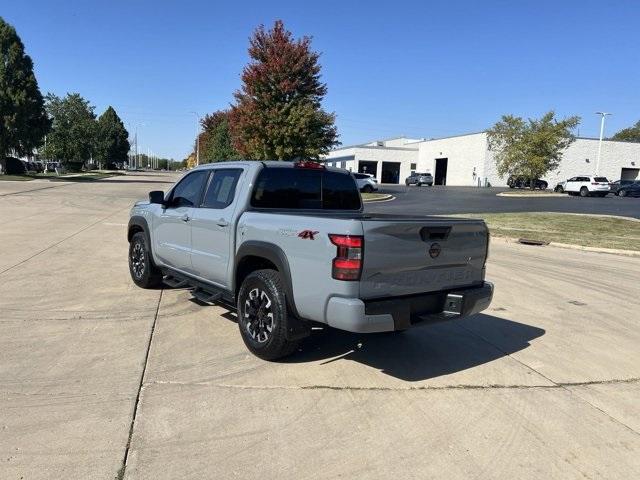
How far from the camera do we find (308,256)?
167 inches

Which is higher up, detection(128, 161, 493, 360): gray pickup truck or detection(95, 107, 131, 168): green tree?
detection(95, 107, 131, 168): green tree

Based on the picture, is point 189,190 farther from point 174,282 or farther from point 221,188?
point 174,282

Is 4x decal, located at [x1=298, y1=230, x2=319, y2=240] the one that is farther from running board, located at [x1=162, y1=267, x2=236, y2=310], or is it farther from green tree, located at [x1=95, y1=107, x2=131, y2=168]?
green tree, located at [x1=95, y1=107, x2=131, y2=168]

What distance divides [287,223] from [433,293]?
4.58 feet

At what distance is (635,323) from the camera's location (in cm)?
680

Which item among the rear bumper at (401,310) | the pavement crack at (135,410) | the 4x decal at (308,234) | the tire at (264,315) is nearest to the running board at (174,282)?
the pavement crack at (135,410)

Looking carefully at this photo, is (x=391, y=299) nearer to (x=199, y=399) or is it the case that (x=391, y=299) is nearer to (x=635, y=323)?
(x=199, y=399)

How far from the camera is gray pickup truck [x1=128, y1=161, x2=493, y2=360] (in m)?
4.04

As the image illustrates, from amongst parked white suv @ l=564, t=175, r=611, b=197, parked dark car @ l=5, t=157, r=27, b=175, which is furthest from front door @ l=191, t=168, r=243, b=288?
parked dark car @ l=5, t=157, r=27, b=175

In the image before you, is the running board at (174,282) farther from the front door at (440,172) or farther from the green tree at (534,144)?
the front door at (440,172)

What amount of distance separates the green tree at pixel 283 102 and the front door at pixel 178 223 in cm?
2243

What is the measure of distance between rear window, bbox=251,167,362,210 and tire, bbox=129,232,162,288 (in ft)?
8.46

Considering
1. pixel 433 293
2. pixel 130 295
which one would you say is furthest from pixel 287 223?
pixel 130 295

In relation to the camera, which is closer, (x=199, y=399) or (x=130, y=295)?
(x=199, y=399)
